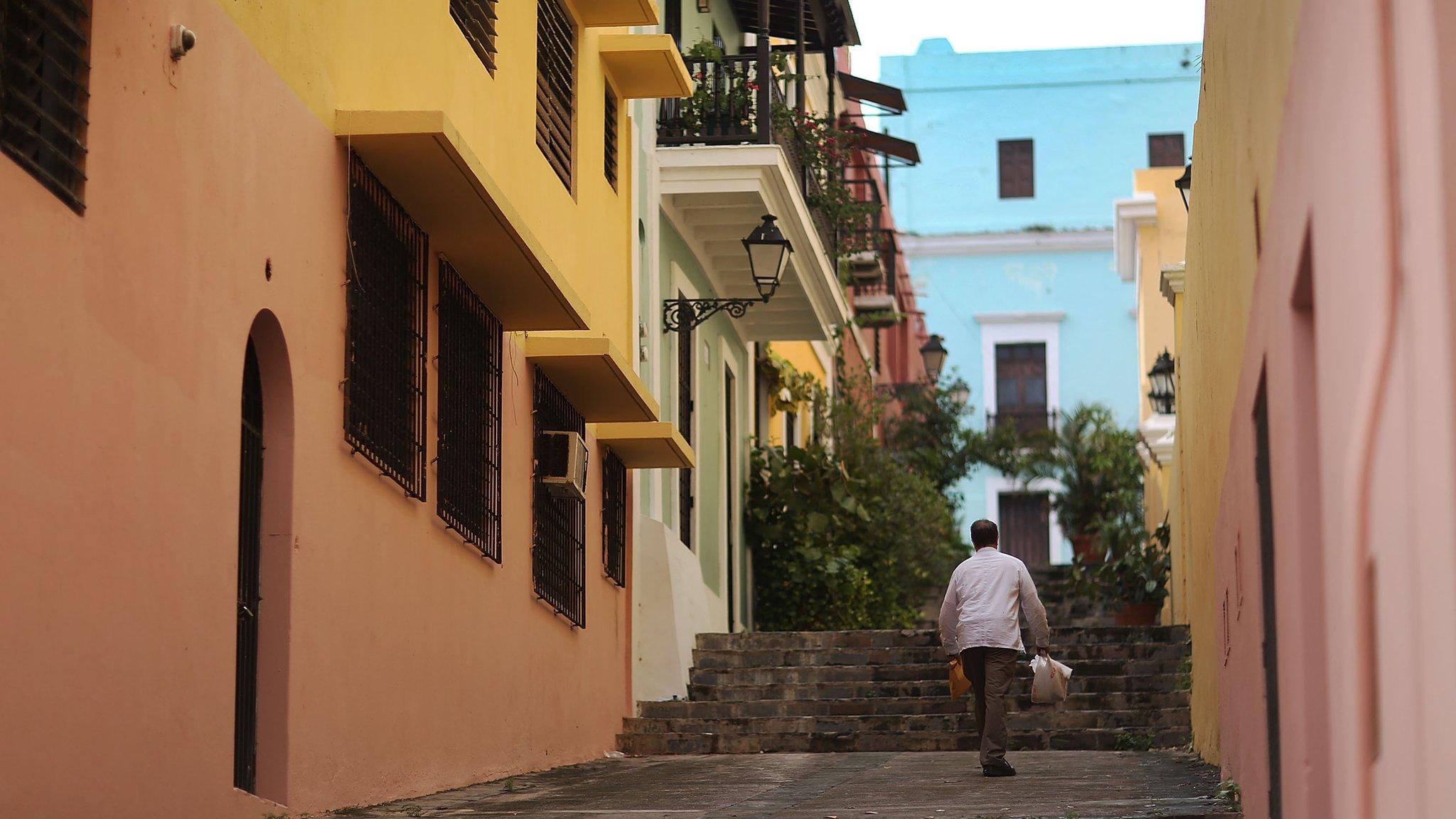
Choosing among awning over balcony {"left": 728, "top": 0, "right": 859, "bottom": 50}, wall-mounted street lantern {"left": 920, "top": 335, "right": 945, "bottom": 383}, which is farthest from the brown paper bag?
wall-mounted street lantern {"left": 920, "top": 335, "right": 945, "bottom": 383}

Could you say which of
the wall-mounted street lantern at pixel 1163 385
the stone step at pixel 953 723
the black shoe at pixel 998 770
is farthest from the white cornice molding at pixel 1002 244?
the black shoe at pixel 998 770

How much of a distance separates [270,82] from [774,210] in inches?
420

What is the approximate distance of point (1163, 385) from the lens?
24.4 m

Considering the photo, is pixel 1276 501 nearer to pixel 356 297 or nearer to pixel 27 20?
pixel 27 20

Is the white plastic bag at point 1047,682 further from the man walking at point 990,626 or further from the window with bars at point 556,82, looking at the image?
the window with bars at point 556,82

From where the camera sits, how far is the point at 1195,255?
1034cm

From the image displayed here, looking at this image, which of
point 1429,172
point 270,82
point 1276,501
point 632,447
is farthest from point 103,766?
point 632,447

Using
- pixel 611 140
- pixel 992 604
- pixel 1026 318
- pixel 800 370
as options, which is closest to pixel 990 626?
pixel 992 604

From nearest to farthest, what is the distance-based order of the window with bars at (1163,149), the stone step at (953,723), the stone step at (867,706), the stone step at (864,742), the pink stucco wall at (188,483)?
the pink stucco wall at (188,483)
the stone step at (864,742)
the stone step at (953,723)
the stone step at (867,706)
the window with bars at (1163,149)

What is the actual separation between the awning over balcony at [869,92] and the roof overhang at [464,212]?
16.6 m

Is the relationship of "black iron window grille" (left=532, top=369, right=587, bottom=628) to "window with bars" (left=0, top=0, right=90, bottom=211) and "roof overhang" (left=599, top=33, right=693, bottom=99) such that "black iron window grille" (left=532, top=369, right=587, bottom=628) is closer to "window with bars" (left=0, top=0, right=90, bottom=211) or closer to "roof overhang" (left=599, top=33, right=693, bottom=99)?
"roof overhang" (left=599, top=33, right=693, bottom=99)

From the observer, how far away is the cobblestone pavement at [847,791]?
28.4 ft

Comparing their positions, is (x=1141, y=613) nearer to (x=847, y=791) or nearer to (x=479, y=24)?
(x=847, y=791)

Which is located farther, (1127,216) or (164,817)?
(1127,216)
